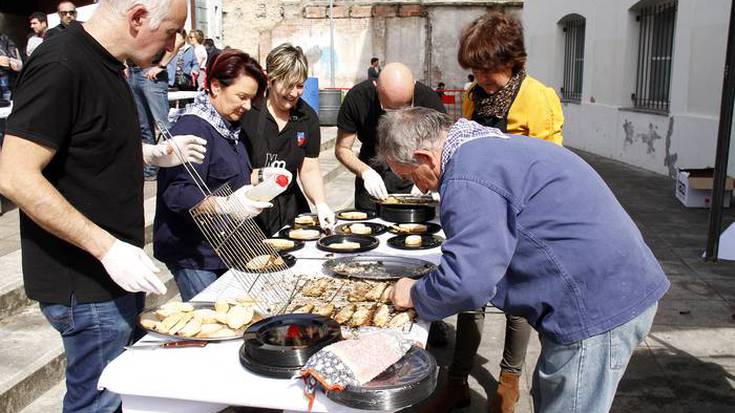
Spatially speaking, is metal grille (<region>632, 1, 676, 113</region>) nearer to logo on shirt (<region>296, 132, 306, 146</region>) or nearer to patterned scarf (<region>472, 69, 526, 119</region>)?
patterned scarf (<region>472, 69, 526, 119</region>)

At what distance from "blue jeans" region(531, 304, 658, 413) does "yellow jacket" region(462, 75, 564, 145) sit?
1.27 meters

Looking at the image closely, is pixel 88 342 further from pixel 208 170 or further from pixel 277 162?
pixel 277 162

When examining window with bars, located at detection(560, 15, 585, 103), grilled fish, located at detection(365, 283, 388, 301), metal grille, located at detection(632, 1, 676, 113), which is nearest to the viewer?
grilled fish, located at detection(365, 283, 388, 301)

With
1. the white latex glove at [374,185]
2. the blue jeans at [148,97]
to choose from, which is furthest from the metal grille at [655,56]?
the white latex glove at [374,185]

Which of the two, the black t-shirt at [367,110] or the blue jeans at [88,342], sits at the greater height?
the black t-shirt at [367,110]

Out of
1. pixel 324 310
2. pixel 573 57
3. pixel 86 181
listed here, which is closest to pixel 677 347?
pixel 324 310

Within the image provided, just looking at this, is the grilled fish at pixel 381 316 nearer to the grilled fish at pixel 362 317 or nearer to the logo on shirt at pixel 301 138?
the grilled fish at pixel 362 317

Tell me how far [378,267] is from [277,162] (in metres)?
0.92

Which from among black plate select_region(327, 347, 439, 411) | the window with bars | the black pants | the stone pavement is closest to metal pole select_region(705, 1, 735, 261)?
the stone pavement

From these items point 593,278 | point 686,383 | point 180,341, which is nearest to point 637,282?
point 593,278

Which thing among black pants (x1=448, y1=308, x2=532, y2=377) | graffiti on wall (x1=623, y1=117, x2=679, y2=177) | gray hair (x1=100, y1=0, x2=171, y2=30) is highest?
gray hair (x1=100, y1=0, x2=171, y2=30)

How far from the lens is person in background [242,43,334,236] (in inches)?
127

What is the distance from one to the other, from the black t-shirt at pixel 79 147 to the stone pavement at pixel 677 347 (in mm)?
1180

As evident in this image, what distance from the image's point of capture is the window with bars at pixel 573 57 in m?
13.2
